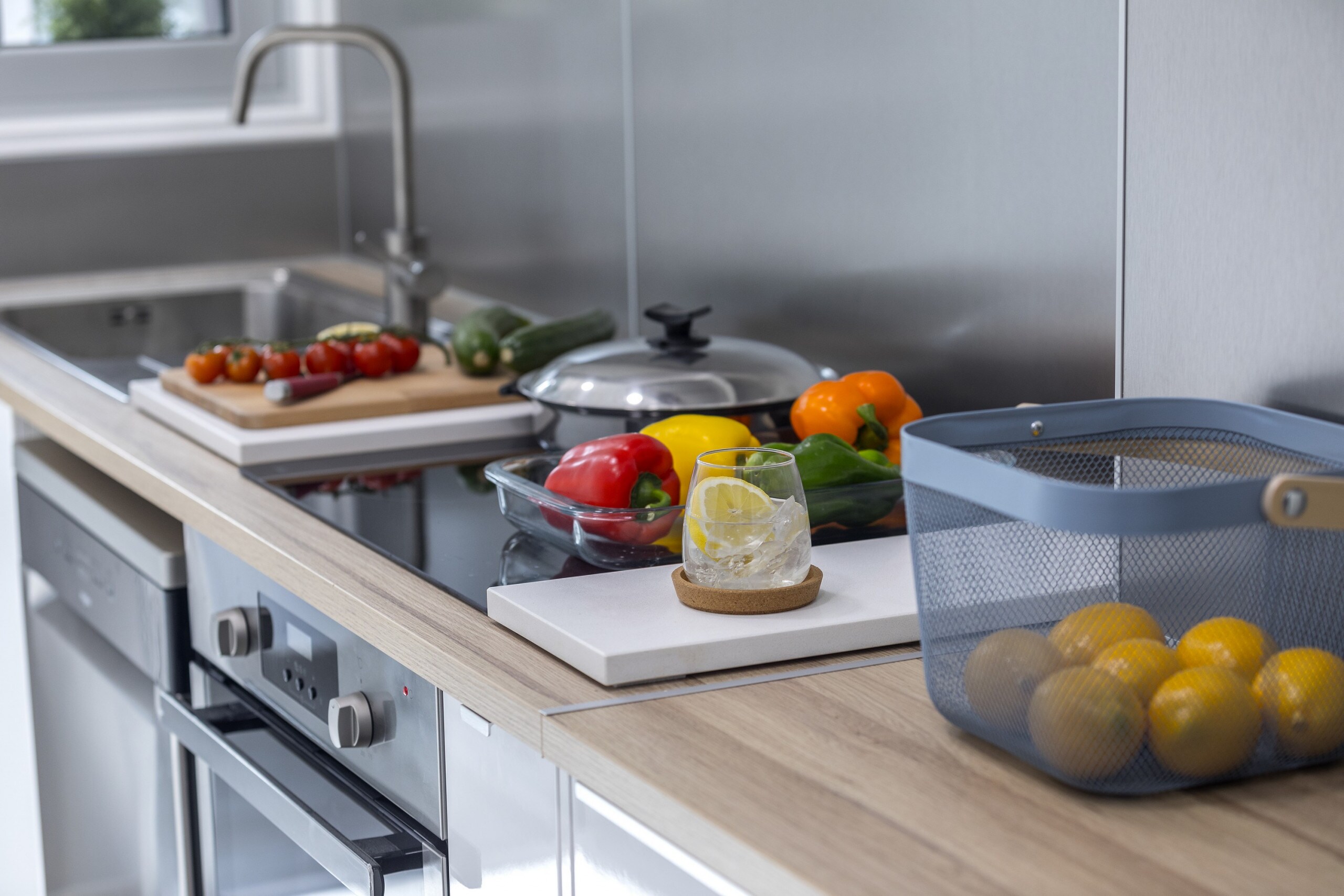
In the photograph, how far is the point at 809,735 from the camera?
78 centimetres

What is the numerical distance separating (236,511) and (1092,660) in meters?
0.80

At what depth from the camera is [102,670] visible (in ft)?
5.49

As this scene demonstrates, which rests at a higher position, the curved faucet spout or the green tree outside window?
the green tree outside window

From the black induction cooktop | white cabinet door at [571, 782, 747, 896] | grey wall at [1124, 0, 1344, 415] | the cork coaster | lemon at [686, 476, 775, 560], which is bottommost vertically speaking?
white cabinet door at [571, 782, 747, 896]

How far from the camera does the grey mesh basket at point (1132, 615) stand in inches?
26.9

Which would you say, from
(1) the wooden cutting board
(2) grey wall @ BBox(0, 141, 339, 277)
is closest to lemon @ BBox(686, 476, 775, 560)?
(1) the wooden cutting board

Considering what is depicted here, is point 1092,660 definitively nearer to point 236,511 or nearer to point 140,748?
point 236,511

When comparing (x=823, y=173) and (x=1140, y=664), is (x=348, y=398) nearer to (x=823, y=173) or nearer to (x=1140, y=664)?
(x=823, y=173)

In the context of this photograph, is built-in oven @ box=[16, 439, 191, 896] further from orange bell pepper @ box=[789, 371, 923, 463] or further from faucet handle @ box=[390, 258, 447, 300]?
orange bell pepper @ box=[789, 371, 923, 463]

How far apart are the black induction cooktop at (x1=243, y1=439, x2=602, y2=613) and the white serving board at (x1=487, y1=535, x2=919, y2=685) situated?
7 centimetres

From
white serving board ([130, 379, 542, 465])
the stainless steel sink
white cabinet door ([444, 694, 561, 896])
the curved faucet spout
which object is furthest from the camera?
the stainless steel sink

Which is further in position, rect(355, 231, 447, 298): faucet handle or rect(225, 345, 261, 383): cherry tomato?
rect(355, 231, 447, 298): faucet handle

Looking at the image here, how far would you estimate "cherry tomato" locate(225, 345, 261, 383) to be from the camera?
1613mm

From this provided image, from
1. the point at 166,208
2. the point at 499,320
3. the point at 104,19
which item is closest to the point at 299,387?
the point at 499,320
